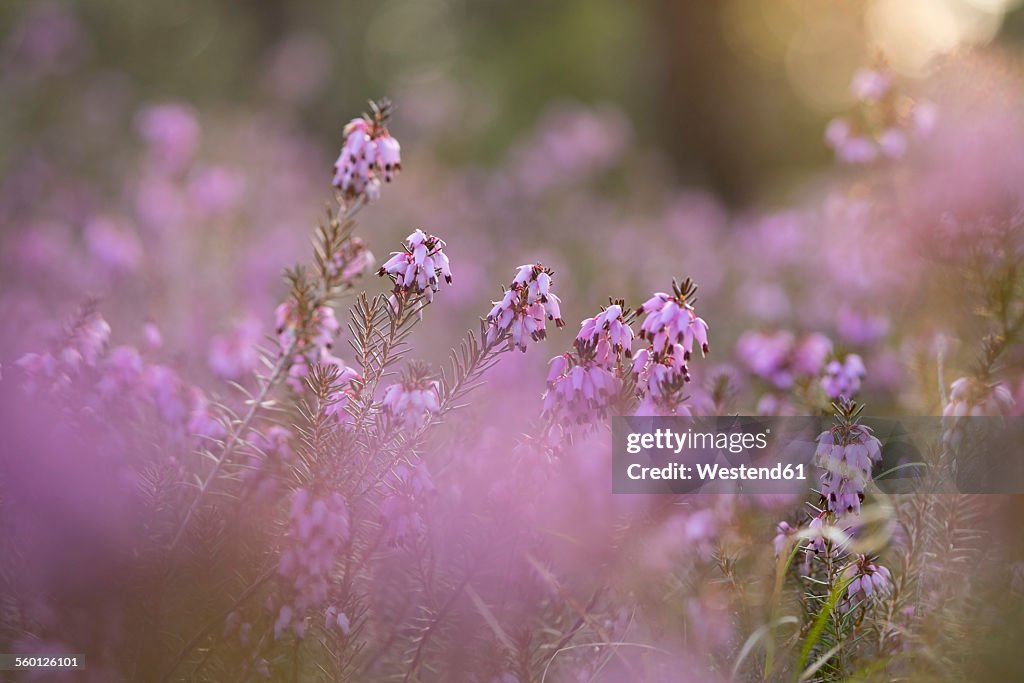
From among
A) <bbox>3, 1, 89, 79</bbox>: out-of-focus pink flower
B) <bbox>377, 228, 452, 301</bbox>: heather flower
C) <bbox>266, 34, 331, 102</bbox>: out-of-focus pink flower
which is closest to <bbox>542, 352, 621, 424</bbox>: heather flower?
<bbox>377, 228, 452, 301</bbox>: heather flower

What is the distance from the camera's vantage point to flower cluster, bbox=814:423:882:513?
8.04ft

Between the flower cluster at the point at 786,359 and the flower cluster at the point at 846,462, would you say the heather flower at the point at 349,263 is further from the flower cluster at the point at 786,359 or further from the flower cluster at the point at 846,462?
the flower cluster at the point at 786,359

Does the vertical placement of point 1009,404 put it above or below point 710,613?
above

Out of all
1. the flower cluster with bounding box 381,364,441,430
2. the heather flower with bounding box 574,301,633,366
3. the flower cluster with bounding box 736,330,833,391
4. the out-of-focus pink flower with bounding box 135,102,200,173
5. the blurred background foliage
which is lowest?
the flower cluster with bounding box 381,364,441,430

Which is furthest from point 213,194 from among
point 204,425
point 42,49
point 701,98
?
point 701,98

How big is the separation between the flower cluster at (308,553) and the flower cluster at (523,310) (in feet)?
2.33

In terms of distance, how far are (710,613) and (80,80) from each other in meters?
12.1

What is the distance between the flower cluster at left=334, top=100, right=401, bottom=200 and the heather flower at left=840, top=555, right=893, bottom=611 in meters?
1.91

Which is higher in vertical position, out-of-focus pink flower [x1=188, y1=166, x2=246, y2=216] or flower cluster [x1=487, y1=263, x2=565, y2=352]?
out-of-focus pink flower [x1=188, y1=166, x2=246, y2=216]

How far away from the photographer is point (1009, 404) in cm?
294

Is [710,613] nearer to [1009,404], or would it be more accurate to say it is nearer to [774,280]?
[1009,404]

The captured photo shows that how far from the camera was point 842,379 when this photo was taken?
3.41m

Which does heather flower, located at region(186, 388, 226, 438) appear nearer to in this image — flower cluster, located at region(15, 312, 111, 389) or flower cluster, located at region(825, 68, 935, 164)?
flower cluster, located at region(15, 312, 111, 389)

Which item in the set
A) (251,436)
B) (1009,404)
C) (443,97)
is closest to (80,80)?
(443,97)
